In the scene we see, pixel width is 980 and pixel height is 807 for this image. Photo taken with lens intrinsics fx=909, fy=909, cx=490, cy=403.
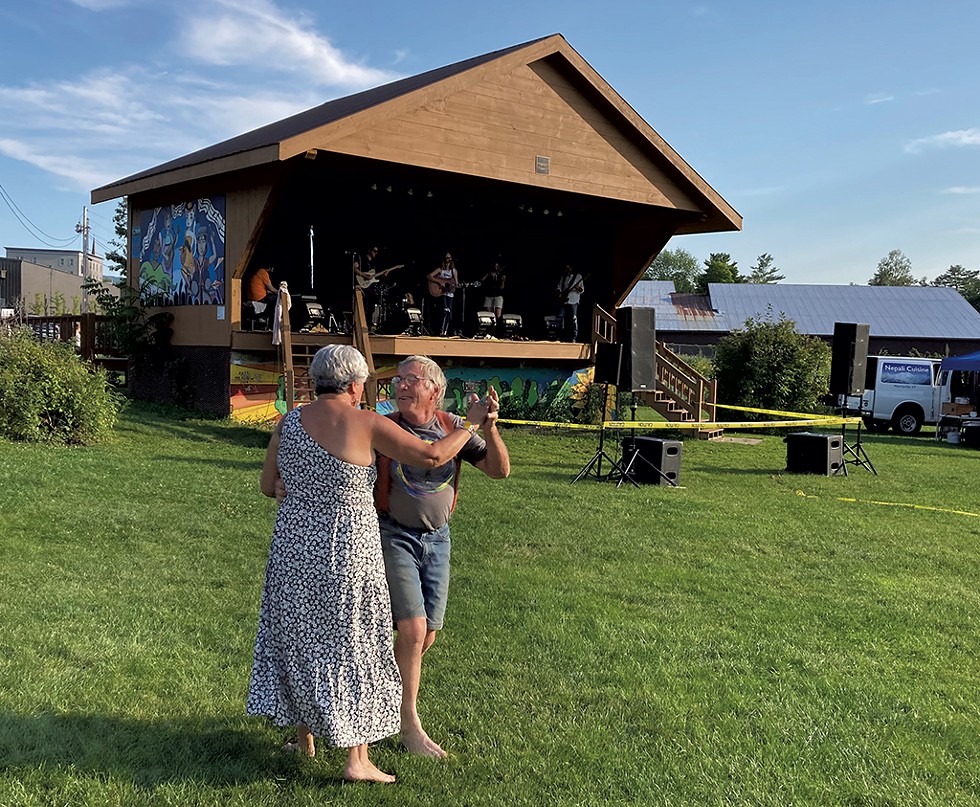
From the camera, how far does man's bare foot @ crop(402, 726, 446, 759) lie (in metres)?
3.76

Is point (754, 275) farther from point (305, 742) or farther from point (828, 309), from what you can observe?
point (305, 742)

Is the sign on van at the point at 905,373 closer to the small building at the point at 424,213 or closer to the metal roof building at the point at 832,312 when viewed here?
the small building at the point at 424,213

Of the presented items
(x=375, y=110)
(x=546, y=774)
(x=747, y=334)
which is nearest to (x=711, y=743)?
(x=546, y=774)

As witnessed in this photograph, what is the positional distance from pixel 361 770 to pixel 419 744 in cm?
36

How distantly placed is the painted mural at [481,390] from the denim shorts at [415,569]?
12.5m

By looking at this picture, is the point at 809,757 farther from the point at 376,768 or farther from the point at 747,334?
the point at 747,334

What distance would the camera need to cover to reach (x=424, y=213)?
63.7ft

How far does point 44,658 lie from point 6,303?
59.1 metres

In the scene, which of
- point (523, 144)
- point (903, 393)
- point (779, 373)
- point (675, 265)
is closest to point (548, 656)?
point (523, 144)

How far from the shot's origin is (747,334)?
78.0 feet

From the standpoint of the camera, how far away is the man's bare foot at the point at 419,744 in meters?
3.76

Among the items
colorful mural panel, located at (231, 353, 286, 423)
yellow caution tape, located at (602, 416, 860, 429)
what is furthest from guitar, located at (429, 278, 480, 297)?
yellow caution tape, located at (602, 416, 860, 429)

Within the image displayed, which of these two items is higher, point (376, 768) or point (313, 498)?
point (313, 498)

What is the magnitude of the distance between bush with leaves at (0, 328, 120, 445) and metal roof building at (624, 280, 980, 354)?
37519 mm
